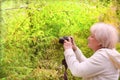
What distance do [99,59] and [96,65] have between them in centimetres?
3

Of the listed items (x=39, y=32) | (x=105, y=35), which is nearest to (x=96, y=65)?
(x=105, y=35)

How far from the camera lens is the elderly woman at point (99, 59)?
1.59 metres

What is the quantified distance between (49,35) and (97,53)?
1727mm

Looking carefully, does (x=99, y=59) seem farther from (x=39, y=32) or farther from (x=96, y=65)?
(x=39, y=32)

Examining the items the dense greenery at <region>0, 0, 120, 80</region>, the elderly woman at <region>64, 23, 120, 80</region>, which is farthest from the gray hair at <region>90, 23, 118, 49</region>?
the dense greenery at <region>0, 0, 120, 80</region>

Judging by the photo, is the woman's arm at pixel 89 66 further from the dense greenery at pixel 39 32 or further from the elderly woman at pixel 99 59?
the dense greenery at pixel 39 32

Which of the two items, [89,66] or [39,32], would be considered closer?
[89,66]

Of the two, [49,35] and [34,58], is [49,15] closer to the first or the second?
[49,35]

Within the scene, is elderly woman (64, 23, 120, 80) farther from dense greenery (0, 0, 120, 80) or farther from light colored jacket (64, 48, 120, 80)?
dense greenery (0, 0, 120, 80)

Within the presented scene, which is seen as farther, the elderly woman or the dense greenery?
the dense greenery

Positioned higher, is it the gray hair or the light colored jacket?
the gray hair

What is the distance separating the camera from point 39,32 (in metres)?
3.25

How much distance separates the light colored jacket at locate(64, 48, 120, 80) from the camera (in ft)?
5.20

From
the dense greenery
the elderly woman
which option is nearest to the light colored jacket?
the elderly woman
